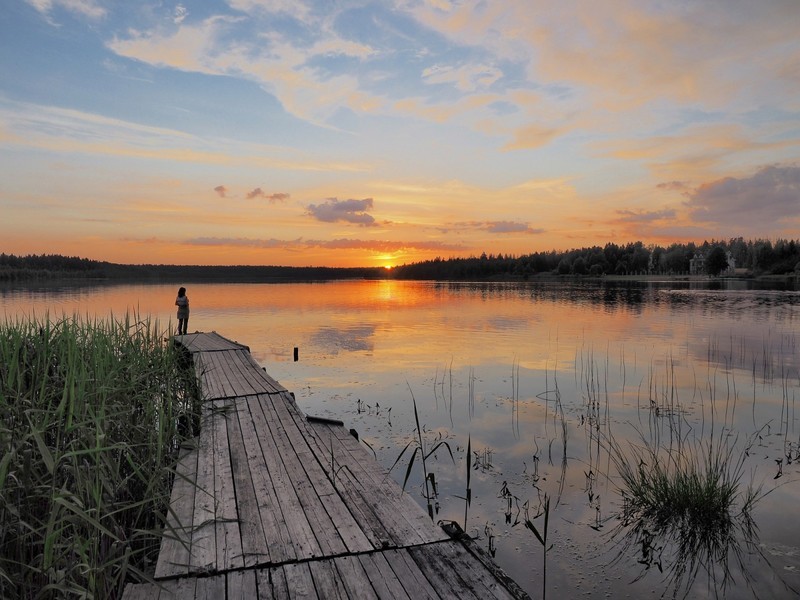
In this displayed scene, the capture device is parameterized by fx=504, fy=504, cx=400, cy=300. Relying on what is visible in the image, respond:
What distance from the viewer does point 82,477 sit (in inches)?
173

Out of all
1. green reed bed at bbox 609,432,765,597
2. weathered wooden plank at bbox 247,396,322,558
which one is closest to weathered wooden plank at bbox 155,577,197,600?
weathered wooden plank at bbox 247,396,322,558

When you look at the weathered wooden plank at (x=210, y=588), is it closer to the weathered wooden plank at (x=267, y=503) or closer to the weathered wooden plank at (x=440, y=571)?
the weathered wooden plank at (x=267, y=503)

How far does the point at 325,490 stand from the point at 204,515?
3.95ft

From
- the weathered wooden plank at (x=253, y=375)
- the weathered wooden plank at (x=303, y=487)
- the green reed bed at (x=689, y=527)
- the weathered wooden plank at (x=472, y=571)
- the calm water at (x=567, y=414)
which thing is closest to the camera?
the weathered wooden plank at (x=472, y=571)

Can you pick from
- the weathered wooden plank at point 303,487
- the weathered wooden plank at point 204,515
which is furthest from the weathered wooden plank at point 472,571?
the weathered wooden plank at point 204,515

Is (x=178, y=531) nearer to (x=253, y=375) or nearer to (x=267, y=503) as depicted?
(x=267, y=503)

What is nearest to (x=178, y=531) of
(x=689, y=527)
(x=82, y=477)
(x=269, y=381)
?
(x=82, y=477)

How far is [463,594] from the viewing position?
354 cm

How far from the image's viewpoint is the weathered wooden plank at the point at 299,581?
352 cm

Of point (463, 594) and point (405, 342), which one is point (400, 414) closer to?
point (463, 594)

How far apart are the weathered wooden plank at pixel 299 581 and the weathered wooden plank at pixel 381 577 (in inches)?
16.3

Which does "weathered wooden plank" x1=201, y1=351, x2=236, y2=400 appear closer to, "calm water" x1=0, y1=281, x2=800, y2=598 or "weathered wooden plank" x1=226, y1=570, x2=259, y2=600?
"calm water" x1=0, y1=281, x2=800, y2=598

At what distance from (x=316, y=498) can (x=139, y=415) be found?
361 centimetres

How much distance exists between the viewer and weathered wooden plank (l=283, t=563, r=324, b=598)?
3.52m
